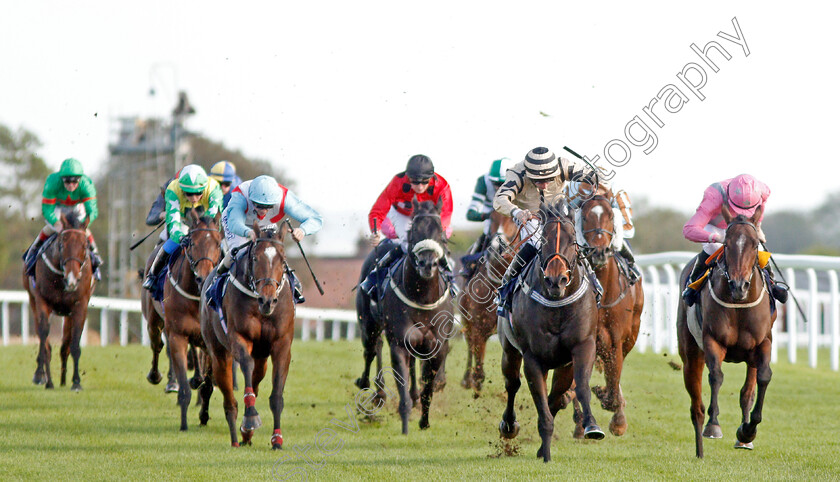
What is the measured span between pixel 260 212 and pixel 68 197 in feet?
14.8

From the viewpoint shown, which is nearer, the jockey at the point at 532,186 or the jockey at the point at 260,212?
the jockey at the point at 532,186

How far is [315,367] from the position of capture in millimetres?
13578

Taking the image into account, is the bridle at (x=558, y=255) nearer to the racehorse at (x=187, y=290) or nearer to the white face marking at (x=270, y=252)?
the white face marking at (x=270, y=252)

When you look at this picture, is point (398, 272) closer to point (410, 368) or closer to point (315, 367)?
point (410, 368)

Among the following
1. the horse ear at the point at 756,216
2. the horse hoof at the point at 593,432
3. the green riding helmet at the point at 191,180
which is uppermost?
the green riding helmet at the point at 191,180

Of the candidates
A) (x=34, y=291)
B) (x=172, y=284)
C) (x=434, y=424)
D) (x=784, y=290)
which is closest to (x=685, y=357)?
(x=784, y=290)

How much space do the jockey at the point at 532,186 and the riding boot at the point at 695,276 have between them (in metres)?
1.15

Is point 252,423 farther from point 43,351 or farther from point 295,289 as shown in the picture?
point 43,351

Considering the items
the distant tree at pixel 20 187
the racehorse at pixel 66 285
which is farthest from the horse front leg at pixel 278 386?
the distant tree at pixel 20 187

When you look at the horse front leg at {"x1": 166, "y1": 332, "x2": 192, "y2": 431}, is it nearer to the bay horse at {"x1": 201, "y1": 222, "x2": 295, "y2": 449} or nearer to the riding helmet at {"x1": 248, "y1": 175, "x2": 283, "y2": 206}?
the bay horse at {"x1": 201, "y1": 222, "x2": 295, "y2": 449}

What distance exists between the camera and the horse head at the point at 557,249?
6613 mm

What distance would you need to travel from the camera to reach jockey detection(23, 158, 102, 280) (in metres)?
11.5

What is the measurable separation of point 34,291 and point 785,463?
27.8ft

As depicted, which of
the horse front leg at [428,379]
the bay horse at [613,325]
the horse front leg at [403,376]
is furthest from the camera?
the horse front leg at [428,379]
